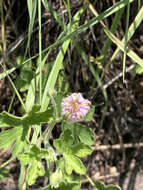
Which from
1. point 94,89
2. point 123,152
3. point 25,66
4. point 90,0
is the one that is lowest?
point 123,152

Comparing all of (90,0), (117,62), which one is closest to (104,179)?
(117,62)

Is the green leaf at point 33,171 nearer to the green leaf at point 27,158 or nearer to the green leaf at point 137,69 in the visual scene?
the green leaf at point 27,158

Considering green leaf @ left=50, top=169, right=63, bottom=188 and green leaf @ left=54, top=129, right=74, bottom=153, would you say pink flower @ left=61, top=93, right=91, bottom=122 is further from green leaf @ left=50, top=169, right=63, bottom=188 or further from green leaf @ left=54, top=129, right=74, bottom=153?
green leaf @ left=50, top=169, right=63, bottom=188

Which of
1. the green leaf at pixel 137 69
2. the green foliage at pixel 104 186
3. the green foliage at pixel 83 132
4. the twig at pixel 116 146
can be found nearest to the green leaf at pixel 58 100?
the green foliage at pixel 83 132

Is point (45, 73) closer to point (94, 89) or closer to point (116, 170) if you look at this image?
point (94, 89)

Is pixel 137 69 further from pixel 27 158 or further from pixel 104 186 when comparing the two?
pixel 27 158

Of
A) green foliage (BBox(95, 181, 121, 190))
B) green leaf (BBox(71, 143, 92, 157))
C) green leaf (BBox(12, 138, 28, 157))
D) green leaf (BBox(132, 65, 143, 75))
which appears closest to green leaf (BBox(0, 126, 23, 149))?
green leaf (BBox(12, 138, 28, 157))
